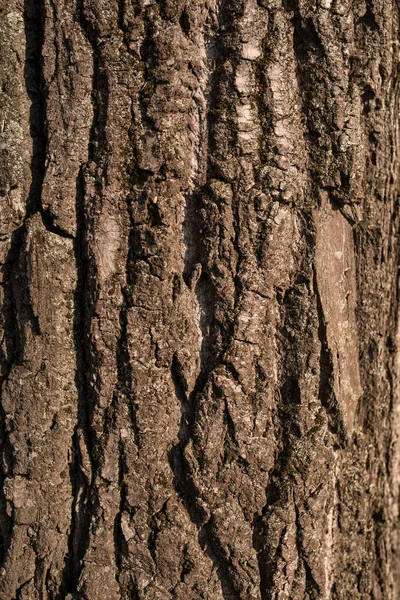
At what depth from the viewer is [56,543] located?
1.89m

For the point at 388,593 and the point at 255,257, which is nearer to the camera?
the point at 255,257

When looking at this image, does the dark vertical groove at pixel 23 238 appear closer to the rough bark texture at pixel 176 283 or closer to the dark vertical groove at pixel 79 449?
the rough bark texture at pixel 176 283

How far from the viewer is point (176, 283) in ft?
5.98

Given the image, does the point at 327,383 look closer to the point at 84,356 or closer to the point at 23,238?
the point at 84,356

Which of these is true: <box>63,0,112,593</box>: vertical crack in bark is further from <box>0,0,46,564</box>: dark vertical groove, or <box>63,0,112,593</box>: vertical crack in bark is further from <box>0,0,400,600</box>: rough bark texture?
<box>0,0,46,564</box>: dark vertical groove

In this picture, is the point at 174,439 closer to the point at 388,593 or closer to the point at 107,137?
the point at 107,137

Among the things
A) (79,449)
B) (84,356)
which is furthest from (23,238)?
(79,449)

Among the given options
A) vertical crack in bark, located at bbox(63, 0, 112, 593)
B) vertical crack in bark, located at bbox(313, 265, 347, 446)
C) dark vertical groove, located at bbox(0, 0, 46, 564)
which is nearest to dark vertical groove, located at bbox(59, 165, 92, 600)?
vertical crack in bark, located at bbox(63, 0, 112, 593)

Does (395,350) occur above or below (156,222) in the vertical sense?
below

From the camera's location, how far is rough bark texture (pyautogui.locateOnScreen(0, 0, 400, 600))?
1.77 metres

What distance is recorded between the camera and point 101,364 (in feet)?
5.97

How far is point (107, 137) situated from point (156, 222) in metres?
0.31

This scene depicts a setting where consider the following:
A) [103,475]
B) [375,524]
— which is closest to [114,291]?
[103,475]

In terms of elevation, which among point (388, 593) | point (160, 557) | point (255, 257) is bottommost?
point (388, 593)
